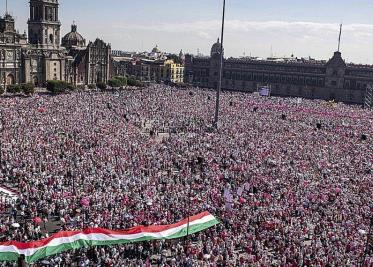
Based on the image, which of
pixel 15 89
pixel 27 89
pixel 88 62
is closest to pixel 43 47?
pixel 88 62

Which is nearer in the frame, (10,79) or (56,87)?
(56,87)

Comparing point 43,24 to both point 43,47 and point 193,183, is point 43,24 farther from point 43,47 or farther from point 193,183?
point 193,183

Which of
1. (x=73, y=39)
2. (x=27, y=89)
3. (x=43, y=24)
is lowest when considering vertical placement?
(x=27, y=89)

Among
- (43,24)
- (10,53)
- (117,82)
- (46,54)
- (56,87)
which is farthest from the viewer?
(117,82)

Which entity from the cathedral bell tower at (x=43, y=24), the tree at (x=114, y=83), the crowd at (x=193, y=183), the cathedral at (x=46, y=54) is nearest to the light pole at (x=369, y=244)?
the crowd at (x=193, y=183)

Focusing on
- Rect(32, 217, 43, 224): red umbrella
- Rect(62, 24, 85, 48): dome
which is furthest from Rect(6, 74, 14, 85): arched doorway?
Rect(32, 217, 43, 224): red umbrella

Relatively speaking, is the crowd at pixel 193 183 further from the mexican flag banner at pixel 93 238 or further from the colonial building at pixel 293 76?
the colonial building at pixel 293 76

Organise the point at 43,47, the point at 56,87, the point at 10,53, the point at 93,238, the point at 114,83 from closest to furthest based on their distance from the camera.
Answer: the point at 93,238 < the point at 56,87 < the point at 10,53 < the point at 43,47 < the point at 114,83

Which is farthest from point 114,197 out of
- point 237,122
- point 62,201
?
point 237,122
